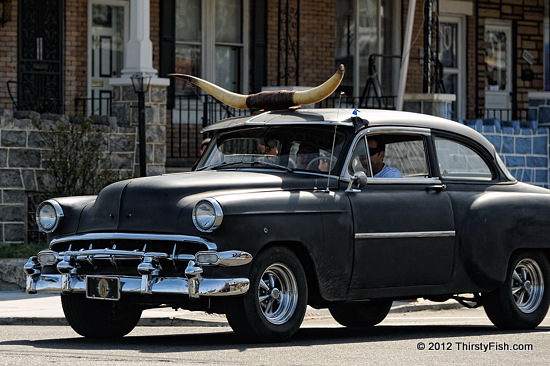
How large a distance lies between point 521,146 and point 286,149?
501 inches

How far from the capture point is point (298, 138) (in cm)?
978

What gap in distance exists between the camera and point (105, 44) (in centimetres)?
2028

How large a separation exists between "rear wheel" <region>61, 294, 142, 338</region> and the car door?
1783mm

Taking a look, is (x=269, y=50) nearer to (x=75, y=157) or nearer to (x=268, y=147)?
(x=75, y=157)

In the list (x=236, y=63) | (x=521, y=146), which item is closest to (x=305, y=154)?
(x=236, y=63)

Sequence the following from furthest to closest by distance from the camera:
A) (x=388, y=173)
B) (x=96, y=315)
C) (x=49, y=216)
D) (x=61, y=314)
→ 1. (x=61, y=314)
2. (x=388, y=173)
3. (x=96, y=315)
4. (x=49, y=216)

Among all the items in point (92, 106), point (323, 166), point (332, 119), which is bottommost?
point (323, 166)

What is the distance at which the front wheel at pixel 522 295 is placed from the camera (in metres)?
10.6

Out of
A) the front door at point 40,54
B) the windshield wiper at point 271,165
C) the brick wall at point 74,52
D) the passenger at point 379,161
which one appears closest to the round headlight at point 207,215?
the windshield wiper at point 271,165

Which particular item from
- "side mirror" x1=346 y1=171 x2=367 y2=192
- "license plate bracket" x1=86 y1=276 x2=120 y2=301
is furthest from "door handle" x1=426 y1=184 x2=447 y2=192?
"license plate bracket" x1=86 y1=276 x2=120 y2=301

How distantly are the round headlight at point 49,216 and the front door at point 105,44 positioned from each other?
10545 mm

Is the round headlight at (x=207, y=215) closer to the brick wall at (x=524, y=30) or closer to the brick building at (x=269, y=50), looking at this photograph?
the brick building at (x=269, y=50)

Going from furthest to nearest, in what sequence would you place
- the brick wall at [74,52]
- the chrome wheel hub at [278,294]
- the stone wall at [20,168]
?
the brick wall at [74,52] → the stone wall at [20,168] → the chrome wheel hub at [278,294]

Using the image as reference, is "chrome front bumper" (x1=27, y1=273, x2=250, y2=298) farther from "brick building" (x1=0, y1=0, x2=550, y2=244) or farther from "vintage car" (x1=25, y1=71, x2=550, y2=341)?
"brick building" (x1=0, y1=0, x2=550, y2=244)
